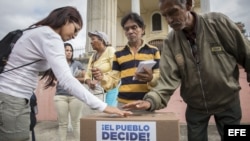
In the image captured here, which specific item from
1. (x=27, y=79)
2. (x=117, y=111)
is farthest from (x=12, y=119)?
(x=117, y=111)

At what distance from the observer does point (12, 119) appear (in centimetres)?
153

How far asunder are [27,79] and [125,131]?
0.77 metres

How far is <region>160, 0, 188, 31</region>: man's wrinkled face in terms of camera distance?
1.73m

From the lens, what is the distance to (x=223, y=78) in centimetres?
176

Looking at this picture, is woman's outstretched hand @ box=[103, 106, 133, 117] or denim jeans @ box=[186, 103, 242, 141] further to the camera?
denim jeans @ box=[186, 103, 242, 141]

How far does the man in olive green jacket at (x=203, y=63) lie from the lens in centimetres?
176

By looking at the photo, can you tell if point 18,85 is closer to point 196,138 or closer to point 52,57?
point 52,57

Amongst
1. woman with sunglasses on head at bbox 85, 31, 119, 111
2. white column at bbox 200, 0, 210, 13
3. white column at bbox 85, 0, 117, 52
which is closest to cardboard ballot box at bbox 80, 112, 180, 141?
woman with sunglasses on head at bbox 85, 31, 119, 111

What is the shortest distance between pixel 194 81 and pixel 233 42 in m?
0.39

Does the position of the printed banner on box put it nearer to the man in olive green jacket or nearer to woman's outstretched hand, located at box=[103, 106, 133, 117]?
woman's outstretched hand, located at box=[103, 106, 133, 117]

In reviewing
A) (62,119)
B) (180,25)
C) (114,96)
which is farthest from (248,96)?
(180,25)

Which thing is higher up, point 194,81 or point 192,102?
point 194,81

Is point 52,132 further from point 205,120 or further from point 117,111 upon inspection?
point 117,111

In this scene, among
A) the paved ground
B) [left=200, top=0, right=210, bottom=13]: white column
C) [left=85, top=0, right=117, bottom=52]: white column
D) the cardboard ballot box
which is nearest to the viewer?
the cardboard ballot box
